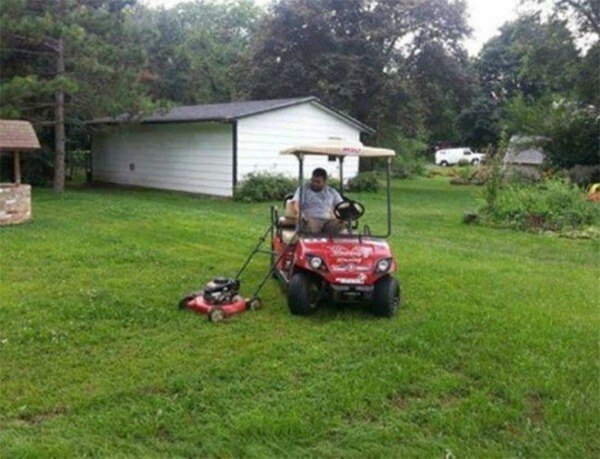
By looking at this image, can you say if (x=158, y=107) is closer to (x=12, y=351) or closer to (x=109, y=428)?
(x=12, y=351)

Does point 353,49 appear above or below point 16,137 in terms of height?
above

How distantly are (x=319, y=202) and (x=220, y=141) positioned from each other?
35.9 ft

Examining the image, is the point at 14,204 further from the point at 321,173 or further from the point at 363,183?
the point at 363,183

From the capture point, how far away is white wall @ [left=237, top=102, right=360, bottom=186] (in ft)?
56.3

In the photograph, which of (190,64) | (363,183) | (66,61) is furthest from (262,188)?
(190,64)

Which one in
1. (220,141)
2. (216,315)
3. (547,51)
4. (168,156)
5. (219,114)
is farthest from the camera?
(547,51)

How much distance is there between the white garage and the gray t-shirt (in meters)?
10.00

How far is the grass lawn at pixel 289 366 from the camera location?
3496 millimetres

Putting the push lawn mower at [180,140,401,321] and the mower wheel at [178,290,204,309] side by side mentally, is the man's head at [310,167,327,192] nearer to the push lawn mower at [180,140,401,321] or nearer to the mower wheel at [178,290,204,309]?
the push lawn mower at [180,140,401,321]

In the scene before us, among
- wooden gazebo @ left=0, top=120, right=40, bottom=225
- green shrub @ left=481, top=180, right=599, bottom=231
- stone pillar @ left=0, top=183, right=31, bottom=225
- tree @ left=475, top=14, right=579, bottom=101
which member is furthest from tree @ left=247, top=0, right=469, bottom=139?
stone pillar @ left=0, top=183, right=31, bottom=225

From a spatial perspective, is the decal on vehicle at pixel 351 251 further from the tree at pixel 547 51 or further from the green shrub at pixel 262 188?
the tree at pixel 547 51

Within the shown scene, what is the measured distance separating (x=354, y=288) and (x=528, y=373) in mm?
1688

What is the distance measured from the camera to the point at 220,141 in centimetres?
1734

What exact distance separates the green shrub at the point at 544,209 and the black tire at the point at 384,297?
718 centimetres
